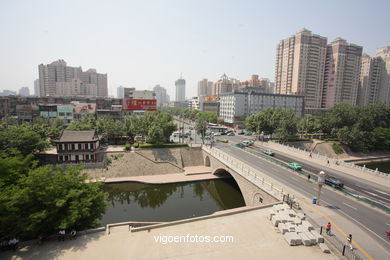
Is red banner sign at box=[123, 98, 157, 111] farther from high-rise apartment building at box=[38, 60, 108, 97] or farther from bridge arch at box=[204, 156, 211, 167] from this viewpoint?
high-rise apartment building at box=[38, 60, 108, 97]

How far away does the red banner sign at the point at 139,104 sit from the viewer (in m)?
81.9

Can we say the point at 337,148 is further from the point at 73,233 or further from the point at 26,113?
the point at 26,113

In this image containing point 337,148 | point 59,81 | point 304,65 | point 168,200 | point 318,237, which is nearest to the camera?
point 318,237

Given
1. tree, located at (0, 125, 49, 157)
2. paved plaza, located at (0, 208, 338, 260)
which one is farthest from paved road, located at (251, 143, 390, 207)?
tree, located at (0, 125, 49, 157)

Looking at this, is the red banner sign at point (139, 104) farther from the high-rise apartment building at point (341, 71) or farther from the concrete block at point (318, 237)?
the high-rise apartment building at point (341, 71)

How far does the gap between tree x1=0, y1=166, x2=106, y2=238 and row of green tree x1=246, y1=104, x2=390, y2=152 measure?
189ft

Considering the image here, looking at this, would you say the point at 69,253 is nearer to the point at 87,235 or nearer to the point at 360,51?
the point at 87,235

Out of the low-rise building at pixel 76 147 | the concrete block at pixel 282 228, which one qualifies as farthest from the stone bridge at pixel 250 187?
the low-rise building at pixel 76 147

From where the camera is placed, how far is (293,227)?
58.8 ft

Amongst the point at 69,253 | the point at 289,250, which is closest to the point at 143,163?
the point at 69,253

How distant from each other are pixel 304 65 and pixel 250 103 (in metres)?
43.2

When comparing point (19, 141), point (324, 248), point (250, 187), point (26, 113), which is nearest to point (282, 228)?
point (324, 248)

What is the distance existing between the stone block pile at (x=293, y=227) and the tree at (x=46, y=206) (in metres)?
18.2

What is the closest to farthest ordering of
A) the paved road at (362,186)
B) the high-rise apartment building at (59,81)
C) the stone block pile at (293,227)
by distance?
1. the stone block pile at (293,227)
2. the paved road at (362,186)
3. the high-rise apartment building at (59,81)
